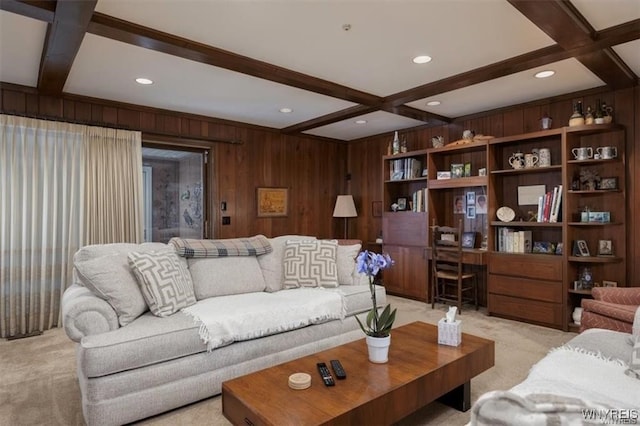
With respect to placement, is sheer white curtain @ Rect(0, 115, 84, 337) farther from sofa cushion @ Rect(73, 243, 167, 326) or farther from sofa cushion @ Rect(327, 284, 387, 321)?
sofa cushion @ Rect(327, 284, 387, 321)

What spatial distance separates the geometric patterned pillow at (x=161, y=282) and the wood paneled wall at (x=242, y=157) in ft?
7.53

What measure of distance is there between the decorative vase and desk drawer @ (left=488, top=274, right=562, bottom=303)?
2.63 metres

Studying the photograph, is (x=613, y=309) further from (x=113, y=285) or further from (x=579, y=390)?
(x=113, y=285)

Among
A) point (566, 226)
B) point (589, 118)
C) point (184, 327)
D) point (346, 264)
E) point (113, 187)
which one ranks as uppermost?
point (589, 118)

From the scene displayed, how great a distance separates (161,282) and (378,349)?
4.88ft

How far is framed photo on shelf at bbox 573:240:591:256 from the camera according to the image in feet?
12.3

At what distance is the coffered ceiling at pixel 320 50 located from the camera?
226cm

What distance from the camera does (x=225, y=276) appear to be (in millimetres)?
3041

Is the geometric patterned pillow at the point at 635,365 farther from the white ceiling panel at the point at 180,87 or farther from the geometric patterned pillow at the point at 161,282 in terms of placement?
the white ceiling panel at the point at 180,87

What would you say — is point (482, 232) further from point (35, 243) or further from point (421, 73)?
point (35, 243)

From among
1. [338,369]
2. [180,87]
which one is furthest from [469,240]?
[180,87]

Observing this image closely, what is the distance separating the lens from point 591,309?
265 cm

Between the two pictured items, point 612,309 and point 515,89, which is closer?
point 612,309

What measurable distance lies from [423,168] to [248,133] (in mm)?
2485
